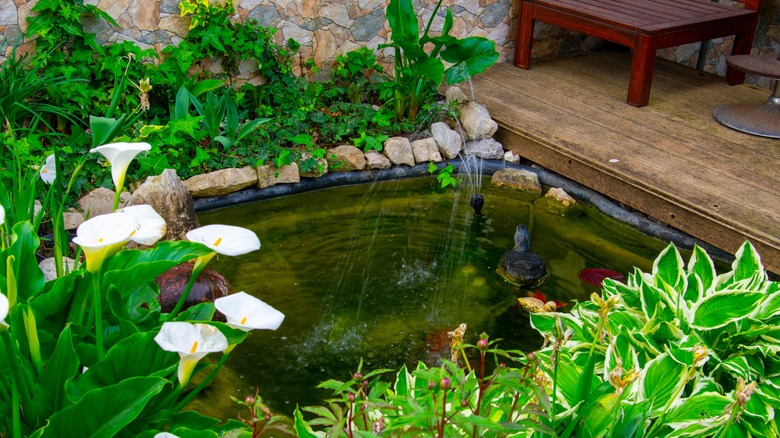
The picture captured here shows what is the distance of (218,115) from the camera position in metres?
5.15

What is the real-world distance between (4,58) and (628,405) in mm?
4650

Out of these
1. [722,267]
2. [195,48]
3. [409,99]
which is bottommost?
[722,267]

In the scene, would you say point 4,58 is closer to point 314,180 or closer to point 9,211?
point 314,180

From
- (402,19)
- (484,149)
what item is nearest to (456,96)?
(484,149)

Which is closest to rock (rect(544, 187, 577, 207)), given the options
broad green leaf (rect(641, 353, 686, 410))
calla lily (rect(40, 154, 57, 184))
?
broad green leaf (rect(641, 353, 686, 410))

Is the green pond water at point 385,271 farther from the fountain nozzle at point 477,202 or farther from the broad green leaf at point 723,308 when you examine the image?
the broad green leaf at point 723,308

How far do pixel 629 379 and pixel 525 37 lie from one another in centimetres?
543

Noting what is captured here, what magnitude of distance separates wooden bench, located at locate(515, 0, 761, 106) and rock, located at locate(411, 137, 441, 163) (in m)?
1.55

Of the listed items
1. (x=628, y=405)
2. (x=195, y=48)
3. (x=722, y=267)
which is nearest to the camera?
(x=628, y=405)

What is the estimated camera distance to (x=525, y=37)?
6.79 metres

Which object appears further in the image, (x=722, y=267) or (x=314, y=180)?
(x=314, y=180)

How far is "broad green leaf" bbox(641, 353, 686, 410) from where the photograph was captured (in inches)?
85.4

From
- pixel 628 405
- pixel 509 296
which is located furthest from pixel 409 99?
pixel 628 405

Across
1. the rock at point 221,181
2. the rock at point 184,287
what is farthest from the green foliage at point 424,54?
the rock at point 184,287
